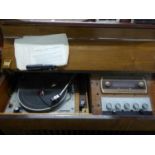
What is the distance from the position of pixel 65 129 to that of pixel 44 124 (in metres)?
0.10

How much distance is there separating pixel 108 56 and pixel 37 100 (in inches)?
16.6

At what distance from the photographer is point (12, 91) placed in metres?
1.06

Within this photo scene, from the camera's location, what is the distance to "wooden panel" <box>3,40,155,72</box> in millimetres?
936

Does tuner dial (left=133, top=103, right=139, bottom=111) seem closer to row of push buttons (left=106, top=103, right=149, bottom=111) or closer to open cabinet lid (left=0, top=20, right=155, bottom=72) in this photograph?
row of push buttons (left=106, top=103, right=149, bottom=111)

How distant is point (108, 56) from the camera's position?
37.3 inches

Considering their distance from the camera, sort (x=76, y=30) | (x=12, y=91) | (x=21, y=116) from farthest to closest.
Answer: (x=12, y=91), (x=76, y=30), (x=21, y=116)

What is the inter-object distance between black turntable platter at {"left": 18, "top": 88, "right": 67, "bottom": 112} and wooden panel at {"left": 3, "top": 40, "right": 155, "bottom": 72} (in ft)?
Result: 0.48

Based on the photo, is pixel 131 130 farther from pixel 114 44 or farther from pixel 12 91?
pixel 12 91

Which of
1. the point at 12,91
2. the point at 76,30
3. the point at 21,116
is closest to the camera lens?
the point at 21,116

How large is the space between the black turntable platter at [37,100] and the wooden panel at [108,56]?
146 millimetres

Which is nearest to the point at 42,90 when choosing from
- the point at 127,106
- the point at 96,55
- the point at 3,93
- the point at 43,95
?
the point at 43,95

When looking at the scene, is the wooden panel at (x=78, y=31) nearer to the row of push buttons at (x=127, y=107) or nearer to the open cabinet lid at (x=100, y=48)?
the open cabinet lid at (x=100, y=48)
